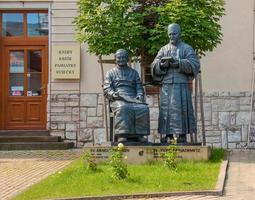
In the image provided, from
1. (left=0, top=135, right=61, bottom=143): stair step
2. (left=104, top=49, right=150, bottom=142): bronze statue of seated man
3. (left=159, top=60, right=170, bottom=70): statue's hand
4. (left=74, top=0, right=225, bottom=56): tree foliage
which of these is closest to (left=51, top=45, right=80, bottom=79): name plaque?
(left=0, top=135, right=61, bottom=143): stair step

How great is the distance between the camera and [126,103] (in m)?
11.3

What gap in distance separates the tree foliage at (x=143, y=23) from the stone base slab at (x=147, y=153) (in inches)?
115

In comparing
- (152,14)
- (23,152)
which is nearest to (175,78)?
(152,14)

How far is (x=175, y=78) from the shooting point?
11539 millimetres

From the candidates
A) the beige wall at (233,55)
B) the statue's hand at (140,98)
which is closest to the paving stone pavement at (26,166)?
the statue's hand at (140,98)

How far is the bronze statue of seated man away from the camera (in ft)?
36.8

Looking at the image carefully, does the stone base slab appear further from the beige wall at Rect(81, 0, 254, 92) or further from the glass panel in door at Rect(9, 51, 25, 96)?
the glass panel in door at Rect(9, 51, 25, 96)

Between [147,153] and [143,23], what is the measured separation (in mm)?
3710

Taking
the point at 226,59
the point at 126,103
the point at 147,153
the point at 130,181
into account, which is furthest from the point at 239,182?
the point at 226,59

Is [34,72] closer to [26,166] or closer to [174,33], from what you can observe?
[26,166]

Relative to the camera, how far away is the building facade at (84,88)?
16.7 metres

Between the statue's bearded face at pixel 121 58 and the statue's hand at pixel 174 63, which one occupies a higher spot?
the statue's bearded face at pixel 121 58

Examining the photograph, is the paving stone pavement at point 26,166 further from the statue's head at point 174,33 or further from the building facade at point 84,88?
the statue's head at point 174,33

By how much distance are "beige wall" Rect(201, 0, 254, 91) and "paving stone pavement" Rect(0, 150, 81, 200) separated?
14.6 ft
